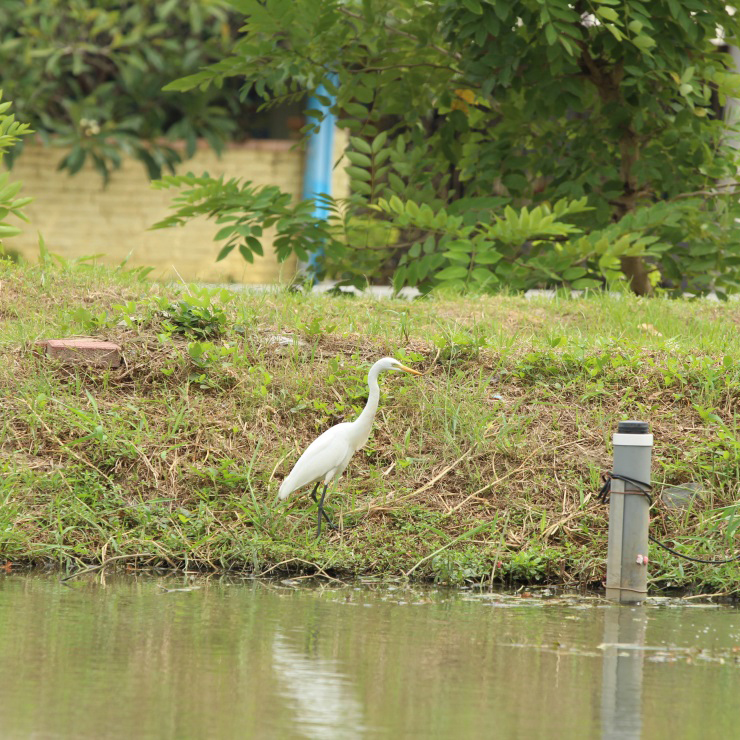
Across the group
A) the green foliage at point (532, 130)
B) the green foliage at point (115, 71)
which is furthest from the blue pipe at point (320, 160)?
the green foliage at point (532, 130)

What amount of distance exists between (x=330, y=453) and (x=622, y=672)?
78.2 inches

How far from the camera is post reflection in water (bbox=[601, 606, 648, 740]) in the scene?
359 cm

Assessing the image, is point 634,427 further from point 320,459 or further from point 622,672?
point 622,672

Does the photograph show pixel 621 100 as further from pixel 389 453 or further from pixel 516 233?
pixel 389 453

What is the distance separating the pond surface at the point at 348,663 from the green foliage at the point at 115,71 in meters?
11.2

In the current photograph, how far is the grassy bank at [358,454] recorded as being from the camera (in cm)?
596

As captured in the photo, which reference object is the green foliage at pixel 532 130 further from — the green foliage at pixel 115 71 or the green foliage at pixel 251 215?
the green foliage at pixel 115 71

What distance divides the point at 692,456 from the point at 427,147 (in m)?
4.64

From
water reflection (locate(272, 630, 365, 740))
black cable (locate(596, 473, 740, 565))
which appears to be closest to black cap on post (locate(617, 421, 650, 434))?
black cable (locate(596, 473, 740, 565))

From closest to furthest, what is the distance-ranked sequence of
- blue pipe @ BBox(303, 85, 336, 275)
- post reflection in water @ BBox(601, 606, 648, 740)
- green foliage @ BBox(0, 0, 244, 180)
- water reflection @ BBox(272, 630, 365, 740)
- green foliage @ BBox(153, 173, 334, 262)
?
water reflection @ BBox(272, 630, 365, 740) → post reflection in water @ BBox(601, 606, 648, 740) → green foliage @ BBox(153, 173, 334, 262) → blue pipe @ BBox(303, 85, 336, 275) → green foliage @ BBox(0, 0, 244, 180)

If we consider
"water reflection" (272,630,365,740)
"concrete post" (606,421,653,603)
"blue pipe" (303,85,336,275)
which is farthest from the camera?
→ "blue pipe" (303,85,336,275)

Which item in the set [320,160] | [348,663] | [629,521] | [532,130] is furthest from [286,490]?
[320,160]

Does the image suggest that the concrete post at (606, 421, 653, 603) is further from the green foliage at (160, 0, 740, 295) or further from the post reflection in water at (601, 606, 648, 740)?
the green foliage at (160, 0, 740, 295)

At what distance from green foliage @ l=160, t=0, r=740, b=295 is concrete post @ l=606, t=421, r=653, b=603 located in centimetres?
331
